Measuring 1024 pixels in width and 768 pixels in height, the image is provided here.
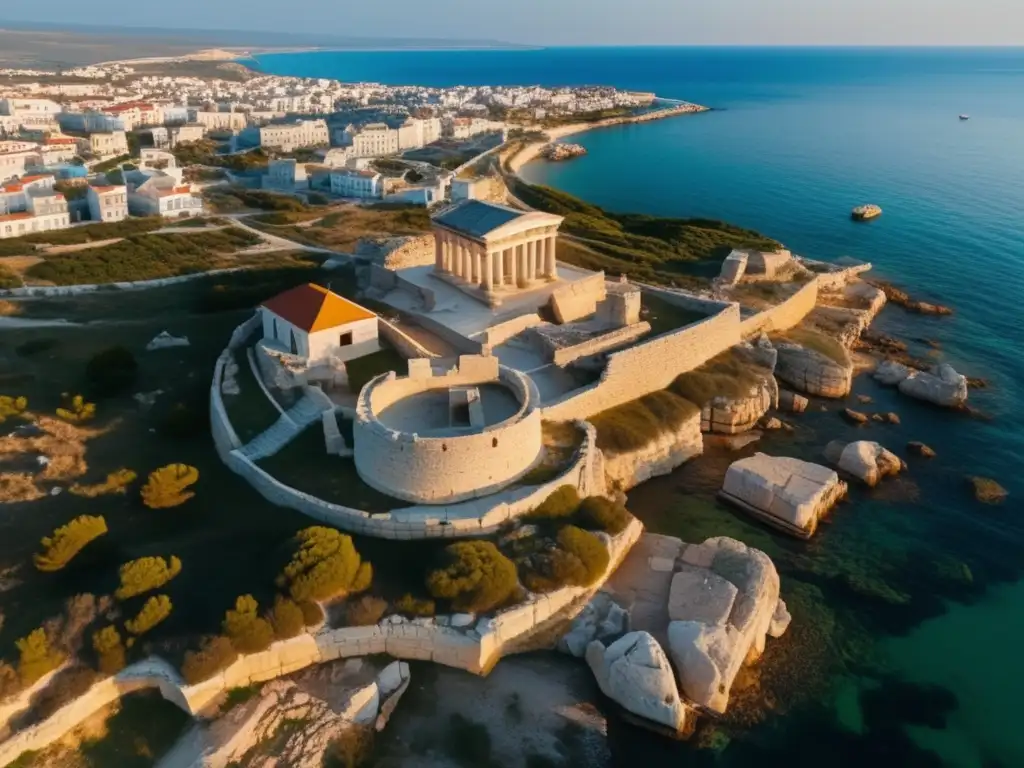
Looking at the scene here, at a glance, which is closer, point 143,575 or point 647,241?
point 143,575

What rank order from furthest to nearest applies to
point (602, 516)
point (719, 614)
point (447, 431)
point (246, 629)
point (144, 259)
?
point (144, 259) → point (447, 431) → point (602, 516) → point (719, 614) → point (246, 629)

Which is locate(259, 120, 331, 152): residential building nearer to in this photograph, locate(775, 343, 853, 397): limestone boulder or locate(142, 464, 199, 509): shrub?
locate(775, 343, 853, 397): limestone boulder

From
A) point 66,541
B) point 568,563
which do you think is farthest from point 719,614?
point 66,541

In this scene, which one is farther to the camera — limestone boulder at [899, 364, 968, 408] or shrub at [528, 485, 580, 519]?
limestone boulder at [899, 364, 968, 408]

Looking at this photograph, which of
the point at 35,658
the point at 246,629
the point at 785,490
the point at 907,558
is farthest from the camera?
the point at 785,490

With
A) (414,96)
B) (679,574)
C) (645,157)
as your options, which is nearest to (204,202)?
(679,574)

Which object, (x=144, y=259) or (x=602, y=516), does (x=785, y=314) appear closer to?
(x=602, y=516)

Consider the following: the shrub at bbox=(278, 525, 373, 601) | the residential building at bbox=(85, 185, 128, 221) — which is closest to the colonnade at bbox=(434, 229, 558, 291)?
the shrub at bbox=(278, 525, 373, 601)
